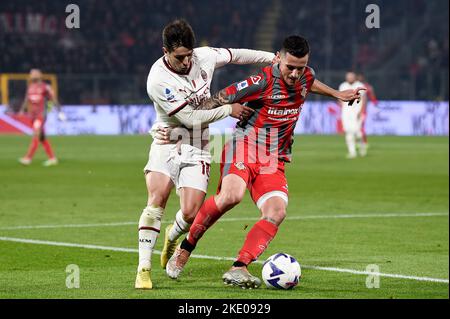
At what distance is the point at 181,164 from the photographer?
8617 mm

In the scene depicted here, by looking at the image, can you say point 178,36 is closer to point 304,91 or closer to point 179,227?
point 304,91

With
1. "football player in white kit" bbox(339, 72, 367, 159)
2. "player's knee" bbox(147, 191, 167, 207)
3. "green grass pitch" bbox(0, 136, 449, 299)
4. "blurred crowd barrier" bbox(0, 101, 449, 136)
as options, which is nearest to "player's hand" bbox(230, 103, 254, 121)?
"player's knee" bbox(147, 191, 167, 207)

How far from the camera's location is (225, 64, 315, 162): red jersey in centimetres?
850

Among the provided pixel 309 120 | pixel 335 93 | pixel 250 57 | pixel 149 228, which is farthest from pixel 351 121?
pixel 149 228

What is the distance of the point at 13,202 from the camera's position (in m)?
A: 15.5

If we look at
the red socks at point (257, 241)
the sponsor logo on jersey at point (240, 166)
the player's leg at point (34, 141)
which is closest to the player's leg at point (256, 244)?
the red socks at point (257, 241)

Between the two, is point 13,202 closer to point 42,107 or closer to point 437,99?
point 42,107

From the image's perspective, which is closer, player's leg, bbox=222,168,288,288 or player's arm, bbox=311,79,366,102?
player's leg, bbox=222,168,288,288

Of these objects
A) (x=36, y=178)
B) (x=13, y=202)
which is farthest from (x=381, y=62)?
(x=13, y=202)

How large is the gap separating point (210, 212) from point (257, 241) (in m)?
0.55

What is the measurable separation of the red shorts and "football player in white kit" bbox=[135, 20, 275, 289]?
324 millimetres

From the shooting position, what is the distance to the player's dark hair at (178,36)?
806 cm

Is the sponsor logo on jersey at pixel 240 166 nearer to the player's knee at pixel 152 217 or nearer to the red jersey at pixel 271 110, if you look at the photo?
the red jersey at pixel 271 110

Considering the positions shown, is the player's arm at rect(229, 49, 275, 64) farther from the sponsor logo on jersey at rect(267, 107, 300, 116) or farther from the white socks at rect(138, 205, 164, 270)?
the white socks at rect(138, 205, 164, 270)
